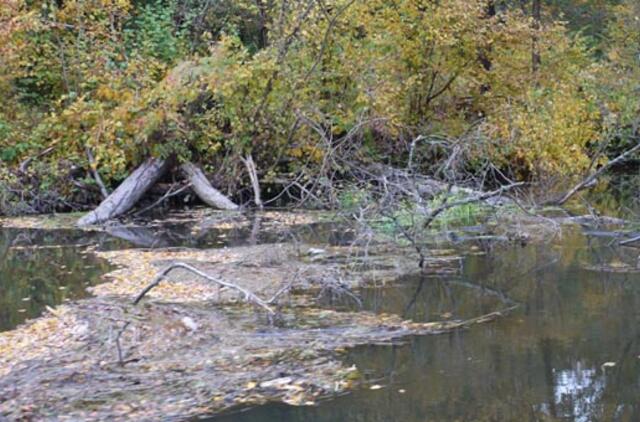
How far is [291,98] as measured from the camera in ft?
55.7

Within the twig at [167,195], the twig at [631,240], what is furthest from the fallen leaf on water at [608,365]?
the twig at [167,195]

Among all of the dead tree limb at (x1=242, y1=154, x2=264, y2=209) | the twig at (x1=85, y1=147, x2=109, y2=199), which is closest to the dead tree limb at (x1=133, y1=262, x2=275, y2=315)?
the dead tree limb at (x1=242, y1=154, x2=264, y2=209)

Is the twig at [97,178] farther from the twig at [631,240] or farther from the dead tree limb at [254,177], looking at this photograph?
the twig at [631,240]

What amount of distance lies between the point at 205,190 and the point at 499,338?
10394mm

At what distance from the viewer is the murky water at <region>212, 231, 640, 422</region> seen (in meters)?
5.81

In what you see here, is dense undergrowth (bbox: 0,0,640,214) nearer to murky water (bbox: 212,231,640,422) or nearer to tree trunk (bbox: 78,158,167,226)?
tree trunk (bbox: 78,158,167,226)

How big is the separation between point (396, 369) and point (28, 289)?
17.1ft

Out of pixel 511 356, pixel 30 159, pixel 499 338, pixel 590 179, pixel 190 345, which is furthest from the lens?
pixel 30 159

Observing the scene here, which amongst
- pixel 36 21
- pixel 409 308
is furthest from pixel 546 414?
pixel 36 21

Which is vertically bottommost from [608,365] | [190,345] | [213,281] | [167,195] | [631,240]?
[608,365]

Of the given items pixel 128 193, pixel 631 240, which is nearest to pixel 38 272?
pixel 128 193

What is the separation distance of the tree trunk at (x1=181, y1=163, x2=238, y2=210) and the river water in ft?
16.1

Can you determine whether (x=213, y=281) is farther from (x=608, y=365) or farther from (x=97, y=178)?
(x=97, y=178)

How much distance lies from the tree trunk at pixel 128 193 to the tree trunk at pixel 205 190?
0.48 meters
